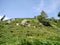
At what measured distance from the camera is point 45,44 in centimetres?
3219

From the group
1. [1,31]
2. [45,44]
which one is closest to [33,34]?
[1,31]

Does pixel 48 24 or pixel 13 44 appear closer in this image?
pixel 13 44

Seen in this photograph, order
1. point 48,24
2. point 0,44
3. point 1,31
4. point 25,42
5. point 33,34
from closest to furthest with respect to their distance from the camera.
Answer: point 25,42, point 0,44, point 1,31, point 33,34, point 48,24

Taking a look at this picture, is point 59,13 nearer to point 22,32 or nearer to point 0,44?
point 22,32

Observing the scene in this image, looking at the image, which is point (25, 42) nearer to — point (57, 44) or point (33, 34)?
point (57, 44)

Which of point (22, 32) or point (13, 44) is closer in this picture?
point (13, 44)

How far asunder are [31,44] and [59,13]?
236ft

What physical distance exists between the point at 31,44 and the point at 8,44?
6672 millimetres

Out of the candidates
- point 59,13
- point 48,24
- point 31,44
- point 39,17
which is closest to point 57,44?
point 31,44

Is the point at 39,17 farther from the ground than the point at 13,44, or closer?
farther from the ground

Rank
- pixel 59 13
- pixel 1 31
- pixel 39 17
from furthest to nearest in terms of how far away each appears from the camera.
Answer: pixel 59 13, pixel 39 17, pixel 1 31

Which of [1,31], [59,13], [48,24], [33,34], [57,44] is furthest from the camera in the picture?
[59,13]

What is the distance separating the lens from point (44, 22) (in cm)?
7781

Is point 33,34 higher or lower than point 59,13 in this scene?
lower
